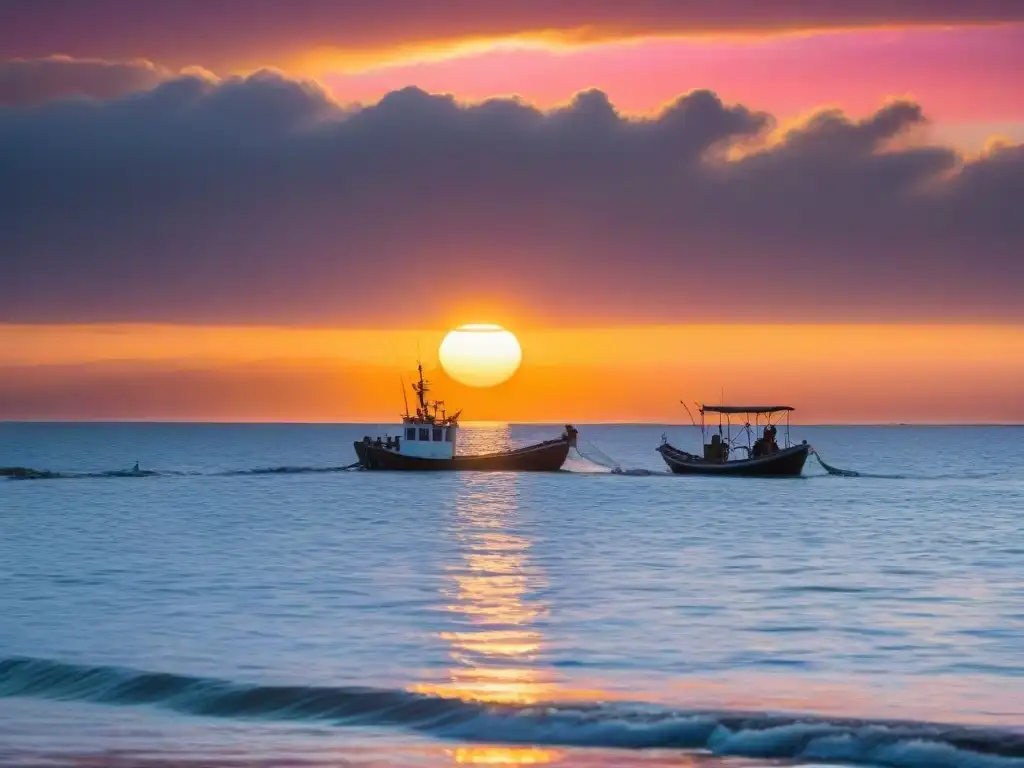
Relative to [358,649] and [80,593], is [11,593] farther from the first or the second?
[358,649]

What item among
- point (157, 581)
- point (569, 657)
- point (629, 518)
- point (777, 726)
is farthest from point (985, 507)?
point (777, 726)

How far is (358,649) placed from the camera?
32656 mm

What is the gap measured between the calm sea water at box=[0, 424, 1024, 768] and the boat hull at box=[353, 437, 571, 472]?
60.2m

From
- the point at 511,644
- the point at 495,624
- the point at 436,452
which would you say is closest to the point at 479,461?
the point at 436,452

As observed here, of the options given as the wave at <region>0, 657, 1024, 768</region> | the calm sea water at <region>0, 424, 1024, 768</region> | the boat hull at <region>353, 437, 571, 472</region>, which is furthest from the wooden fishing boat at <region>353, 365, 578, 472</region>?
the wave at <region>0, 657, 1024, 768</region>

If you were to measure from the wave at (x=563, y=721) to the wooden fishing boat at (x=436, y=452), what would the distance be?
93.3 metres

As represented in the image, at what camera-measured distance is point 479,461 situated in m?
142

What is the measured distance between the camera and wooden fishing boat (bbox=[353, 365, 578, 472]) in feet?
424

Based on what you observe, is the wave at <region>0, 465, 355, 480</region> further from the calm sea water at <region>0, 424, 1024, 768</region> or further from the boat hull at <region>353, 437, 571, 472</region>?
the calm sea water at <region>0, 424, 1024, 768</region>

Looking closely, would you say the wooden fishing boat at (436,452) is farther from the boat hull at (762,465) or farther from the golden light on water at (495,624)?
the golden light on water at (495,624)

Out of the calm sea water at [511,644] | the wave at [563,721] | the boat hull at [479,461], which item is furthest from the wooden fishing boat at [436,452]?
the wave at [563,721]

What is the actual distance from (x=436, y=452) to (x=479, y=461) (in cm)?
1265

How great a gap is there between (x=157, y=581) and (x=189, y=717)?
21700mm

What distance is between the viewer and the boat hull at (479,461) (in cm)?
13388
